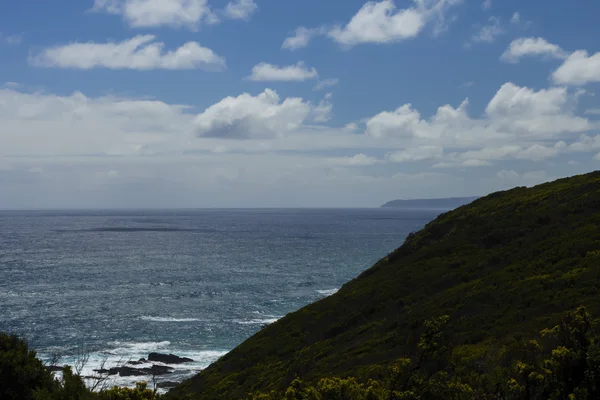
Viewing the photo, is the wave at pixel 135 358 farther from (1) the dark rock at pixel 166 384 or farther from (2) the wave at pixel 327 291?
(2) the wave at pixel 327 291

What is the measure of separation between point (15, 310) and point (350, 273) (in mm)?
64527

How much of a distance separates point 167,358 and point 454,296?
3318 centimetres

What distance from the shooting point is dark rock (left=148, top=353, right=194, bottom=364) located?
5375 cm

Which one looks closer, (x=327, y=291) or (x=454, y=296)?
(x=454, y=296)

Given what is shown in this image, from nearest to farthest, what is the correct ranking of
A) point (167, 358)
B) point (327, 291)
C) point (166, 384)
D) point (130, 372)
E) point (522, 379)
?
point (522, 379)
point (166, 384)
point (130, 372)
point (167, 358)
point (327, 291)

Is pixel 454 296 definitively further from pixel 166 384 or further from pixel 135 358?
pixel 135 358

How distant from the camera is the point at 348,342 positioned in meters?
36.5

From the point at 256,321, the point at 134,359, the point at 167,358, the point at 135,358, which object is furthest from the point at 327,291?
the point at 134,359

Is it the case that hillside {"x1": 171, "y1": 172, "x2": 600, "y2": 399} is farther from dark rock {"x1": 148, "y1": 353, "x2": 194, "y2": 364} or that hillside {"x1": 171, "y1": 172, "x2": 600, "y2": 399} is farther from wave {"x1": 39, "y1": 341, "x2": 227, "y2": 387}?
dark rock {"x1": 148, "y1": 353, "x2": 194, "y2": 364}

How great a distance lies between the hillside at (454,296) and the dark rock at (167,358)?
39.4 ft

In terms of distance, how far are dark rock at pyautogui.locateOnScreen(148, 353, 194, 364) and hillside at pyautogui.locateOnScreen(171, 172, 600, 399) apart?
1202 cm

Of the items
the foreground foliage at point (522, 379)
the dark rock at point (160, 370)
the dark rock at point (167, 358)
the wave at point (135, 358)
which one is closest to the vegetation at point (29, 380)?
the foreground foliage at point (522, 379)

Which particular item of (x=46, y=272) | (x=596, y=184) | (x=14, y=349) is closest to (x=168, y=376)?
(x=14, y=349)

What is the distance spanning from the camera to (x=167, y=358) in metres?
54.3
